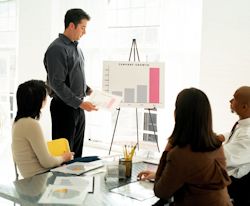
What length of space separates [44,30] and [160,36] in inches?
70.2

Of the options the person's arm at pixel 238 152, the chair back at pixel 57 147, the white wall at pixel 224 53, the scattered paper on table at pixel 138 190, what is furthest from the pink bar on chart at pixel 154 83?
the scattered paper on table at pixel 138 190

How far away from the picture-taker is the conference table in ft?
4.99

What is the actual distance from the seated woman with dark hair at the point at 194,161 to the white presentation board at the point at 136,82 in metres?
1.96

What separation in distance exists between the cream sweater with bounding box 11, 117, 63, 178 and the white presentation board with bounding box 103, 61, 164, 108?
4.67 feet

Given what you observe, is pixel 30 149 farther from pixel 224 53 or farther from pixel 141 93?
pixel 224 53

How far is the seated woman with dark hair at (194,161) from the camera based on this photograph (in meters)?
1.45

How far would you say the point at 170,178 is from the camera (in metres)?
1.46

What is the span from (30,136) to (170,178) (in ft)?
3.27

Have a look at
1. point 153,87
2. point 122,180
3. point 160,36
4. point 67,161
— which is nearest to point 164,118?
point 153,87

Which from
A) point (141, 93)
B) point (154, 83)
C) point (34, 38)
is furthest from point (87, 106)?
point (34, 38)

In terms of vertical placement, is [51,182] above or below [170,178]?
below

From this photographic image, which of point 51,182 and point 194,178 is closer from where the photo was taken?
point 194,178

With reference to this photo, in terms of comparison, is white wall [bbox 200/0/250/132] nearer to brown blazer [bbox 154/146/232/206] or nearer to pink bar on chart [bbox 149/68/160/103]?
pink bar on chart [bbox 149/68/160/103]

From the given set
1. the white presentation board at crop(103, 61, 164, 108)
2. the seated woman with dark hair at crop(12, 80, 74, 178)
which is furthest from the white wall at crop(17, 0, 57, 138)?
the seated woman with dark hair at crop(12, 80, 74, 178)
